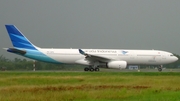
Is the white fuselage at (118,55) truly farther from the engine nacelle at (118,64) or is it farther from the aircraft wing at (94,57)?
the engine nacelle at (118,64)

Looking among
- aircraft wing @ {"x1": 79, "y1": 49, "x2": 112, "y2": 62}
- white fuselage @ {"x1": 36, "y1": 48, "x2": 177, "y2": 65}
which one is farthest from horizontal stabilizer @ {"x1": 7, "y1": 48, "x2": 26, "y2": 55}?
aircraft wing @ {"x1": 79, "y1": 49, "x2": 112, "y2": 62}

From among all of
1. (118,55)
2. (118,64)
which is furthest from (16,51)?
(118,55)

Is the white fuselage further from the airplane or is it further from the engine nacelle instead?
the engine nacelle

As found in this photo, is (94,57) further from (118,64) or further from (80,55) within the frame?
(118,64)

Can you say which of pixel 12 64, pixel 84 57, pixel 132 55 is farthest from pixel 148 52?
pixel 12 64

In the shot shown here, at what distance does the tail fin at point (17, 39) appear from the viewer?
147 ft

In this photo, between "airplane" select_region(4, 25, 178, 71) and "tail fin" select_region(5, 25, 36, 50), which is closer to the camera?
"airplane" select_region(4, 25, 178, 71)

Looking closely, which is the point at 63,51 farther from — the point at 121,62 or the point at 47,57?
the point at 121,62

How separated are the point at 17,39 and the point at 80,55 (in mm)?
8696

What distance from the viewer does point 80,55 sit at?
145 feet

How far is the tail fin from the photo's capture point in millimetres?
44656

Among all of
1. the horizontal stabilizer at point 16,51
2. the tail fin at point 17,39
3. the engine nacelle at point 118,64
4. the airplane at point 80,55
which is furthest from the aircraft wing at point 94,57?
the horizontal stabilizer at point 16,51

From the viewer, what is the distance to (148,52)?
4622 cm

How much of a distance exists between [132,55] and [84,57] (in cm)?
662
